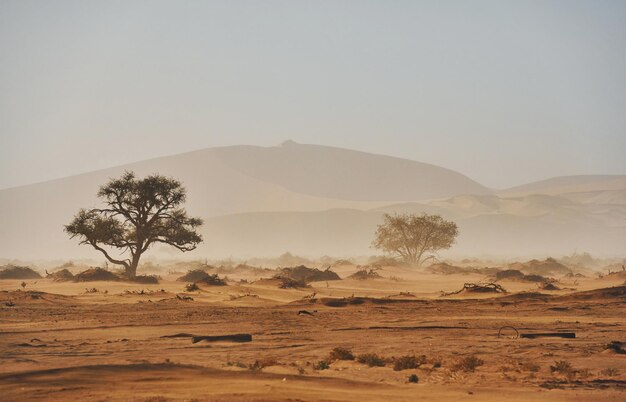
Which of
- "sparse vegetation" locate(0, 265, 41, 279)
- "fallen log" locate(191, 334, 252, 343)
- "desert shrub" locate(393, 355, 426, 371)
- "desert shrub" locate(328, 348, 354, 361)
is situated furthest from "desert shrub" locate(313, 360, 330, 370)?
"sparse vegetation" locate(0, 265, 41, 279)

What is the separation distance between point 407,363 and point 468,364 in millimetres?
1274

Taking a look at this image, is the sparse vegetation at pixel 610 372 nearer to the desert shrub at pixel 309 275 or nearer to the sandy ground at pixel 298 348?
the sandy ground at pixel 298 348

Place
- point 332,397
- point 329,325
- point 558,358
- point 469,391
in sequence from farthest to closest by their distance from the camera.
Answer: point 329,325
point 558,358
point 469,391
point 332,397

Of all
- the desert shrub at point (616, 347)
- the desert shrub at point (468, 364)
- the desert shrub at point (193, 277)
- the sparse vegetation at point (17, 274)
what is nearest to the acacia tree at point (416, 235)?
the desert shrub at point (193, 277)

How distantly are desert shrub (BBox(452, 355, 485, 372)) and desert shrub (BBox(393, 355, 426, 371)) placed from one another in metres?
0.79

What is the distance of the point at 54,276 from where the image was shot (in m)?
52.3

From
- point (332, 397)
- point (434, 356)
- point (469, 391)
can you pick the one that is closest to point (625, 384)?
point (469, 391)

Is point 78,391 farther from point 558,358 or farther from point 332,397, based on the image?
point 558,358

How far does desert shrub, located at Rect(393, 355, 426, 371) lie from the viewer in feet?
50.7

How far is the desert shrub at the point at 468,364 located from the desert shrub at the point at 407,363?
794 mm

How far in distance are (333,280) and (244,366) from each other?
38.5m

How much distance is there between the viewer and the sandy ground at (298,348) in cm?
1289

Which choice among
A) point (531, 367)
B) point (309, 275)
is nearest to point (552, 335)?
point (531, 367)

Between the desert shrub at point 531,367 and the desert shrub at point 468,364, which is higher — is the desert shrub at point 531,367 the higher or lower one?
the lower one
